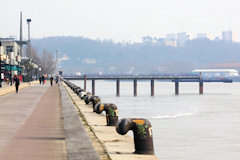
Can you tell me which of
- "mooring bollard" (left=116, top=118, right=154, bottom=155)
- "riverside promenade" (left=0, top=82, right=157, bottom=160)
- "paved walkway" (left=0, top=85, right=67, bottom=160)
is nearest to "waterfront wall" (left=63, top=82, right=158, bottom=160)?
"riverside promenade" (left=0, top=82, right=157, bottom=160)

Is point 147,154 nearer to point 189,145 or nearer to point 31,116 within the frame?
point 31,116

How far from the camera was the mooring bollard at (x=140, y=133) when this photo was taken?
14648mm

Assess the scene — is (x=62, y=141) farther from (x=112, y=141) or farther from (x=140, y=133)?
(x=140, y=133)

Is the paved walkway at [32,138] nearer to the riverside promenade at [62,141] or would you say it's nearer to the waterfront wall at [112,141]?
the riverside promenade at [62,141]

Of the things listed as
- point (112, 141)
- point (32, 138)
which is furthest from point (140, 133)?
point (32, 138)

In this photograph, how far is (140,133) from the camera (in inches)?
580

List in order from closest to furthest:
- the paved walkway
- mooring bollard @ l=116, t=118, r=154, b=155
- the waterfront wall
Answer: the waterfront wall
the paved walkway
mooring bollard @ l=116, t=118, r=154, b=155

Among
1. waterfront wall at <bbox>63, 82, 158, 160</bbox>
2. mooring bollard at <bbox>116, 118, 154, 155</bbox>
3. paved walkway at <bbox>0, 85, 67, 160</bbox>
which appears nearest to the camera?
waterfront wall at <bbox>63, 82, 158, 160</bbox>

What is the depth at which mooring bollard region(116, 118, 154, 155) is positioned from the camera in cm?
1465

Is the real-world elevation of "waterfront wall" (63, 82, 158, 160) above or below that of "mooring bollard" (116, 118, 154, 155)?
below

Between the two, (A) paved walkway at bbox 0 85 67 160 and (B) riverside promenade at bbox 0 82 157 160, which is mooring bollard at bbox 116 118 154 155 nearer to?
(B) riverside promenade at bbox 0 82 157 160

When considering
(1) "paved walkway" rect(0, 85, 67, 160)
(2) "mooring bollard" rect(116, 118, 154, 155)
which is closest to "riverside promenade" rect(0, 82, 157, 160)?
(1) "paved walkway" rect(0, 85, 67, 160)

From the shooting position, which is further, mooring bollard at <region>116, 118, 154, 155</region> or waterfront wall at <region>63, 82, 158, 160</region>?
mooring bollard at <region>116, 118, 154, 155</region>

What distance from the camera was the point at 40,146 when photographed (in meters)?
16.2
